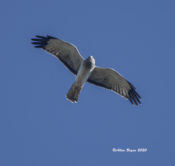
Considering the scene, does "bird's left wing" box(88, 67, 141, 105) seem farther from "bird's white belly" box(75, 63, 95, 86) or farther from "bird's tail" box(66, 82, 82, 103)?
"bird's tail" box(66, 82, 82, 103)

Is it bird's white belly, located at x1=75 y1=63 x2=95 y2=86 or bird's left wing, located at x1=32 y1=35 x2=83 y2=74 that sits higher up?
bird's left wing, located at x1=32 y1=35 x2=83 y2=74

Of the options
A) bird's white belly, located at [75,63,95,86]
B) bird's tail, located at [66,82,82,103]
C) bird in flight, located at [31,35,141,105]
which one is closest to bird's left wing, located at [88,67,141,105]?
bird in flight, located at [31,35,141,105]

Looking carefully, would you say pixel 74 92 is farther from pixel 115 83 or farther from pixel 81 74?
pixel 115 83

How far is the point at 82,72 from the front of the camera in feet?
55.2

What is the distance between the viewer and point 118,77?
17500 millimetres

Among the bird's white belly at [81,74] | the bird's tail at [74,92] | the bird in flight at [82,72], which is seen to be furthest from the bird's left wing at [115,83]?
the bird's tail at [74,92]

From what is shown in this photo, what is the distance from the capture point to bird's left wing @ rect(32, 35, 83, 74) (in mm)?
17109

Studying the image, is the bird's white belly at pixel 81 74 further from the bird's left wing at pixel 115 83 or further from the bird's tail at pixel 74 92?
the bird's left wing at pixel 115 83

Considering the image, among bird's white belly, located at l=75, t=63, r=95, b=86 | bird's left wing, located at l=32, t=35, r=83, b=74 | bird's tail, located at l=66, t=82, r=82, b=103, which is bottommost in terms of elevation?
bird's tail, located at l=66, t=82, r=82, b=103

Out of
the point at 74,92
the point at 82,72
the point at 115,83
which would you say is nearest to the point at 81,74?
the point at 82,72

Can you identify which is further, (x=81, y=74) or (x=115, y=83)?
(x=115, y=83)

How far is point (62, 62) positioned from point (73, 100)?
148 centimetres

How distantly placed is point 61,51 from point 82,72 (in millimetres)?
1112

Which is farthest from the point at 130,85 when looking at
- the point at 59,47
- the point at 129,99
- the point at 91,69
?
the point at 59,47
